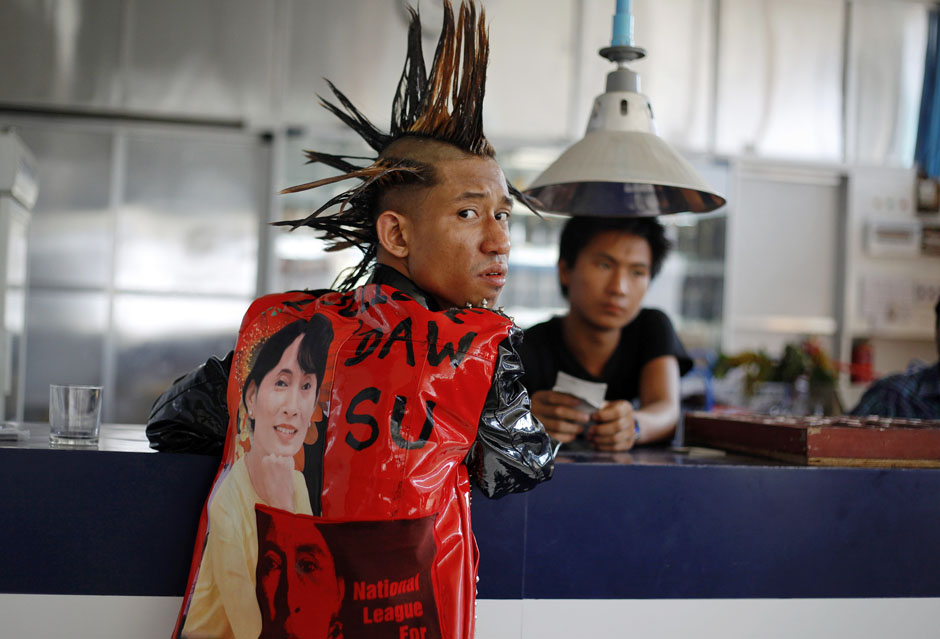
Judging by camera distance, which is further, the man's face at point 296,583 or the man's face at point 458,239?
the man's face at point 458,239

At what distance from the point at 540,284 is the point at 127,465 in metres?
3.12

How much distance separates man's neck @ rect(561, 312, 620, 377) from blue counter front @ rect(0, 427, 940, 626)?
72 centimetres

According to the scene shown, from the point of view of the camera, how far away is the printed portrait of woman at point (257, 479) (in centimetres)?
104

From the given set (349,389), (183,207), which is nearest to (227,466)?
(349,389)

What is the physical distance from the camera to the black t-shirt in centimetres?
226

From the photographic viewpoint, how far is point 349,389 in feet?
3.43

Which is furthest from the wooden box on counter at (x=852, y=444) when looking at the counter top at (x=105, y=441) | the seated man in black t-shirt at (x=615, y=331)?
the counter top at (x=105, y=441)

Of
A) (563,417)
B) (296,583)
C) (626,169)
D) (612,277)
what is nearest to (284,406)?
(296,583)

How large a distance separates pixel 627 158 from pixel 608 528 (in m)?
0.61

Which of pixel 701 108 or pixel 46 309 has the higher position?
pixel 701 108

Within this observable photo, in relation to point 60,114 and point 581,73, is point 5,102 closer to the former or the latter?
point 60,114

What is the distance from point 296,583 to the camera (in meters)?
1.05

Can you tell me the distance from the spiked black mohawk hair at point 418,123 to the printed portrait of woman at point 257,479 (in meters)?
0.23

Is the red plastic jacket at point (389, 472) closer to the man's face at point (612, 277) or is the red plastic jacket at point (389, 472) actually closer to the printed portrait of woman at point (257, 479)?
the printed portrait of woman at point (257, 479)
